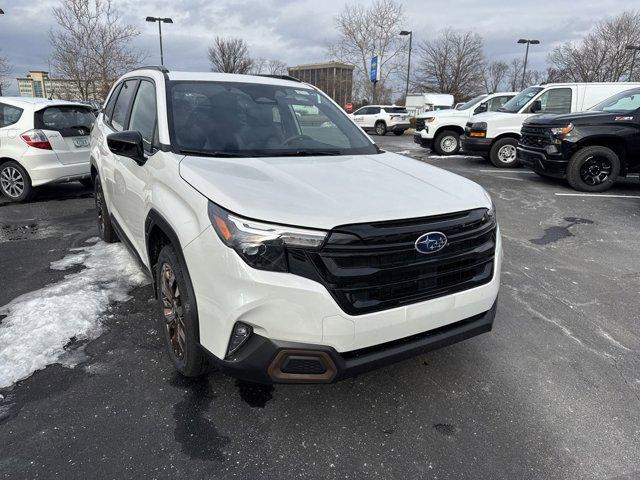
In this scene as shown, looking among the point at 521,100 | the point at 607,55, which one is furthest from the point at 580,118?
the point at 607,55

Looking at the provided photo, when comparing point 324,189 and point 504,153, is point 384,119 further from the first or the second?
point 324,189

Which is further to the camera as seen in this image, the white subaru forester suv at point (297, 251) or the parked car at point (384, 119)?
the parked car at point (384, 119)

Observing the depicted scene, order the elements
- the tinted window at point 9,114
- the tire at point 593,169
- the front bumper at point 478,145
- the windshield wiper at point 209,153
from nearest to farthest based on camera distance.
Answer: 1. the windshield wiper at point 209,153
2. the tinted window at point 9,114
3. the tire at point 593,169
4. the front bumper at point 478,145

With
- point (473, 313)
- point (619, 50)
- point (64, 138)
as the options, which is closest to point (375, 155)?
point (473, 313)

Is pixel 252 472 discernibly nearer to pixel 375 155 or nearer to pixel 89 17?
pixel 375 155

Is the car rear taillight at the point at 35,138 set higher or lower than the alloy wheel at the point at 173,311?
higher

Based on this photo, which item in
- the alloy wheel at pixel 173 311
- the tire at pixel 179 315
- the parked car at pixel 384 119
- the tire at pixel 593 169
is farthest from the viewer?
the parked car at pixel 384 119

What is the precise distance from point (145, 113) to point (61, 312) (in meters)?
1.64

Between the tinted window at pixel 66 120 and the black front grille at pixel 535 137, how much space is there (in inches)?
322

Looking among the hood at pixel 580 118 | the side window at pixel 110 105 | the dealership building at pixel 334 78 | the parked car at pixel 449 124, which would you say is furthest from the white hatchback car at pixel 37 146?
the dealership building at pixel 334 78

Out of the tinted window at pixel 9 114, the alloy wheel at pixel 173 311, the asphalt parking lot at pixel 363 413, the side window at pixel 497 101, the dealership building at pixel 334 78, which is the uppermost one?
the dealership building at pixel 334 78

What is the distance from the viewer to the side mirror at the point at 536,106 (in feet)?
37.2

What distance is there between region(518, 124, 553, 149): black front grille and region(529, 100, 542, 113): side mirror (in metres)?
2.19

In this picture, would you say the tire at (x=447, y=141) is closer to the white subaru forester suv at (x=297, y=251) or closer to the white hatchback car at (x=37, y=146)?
the white hatchback car at (x=37, y=146)
